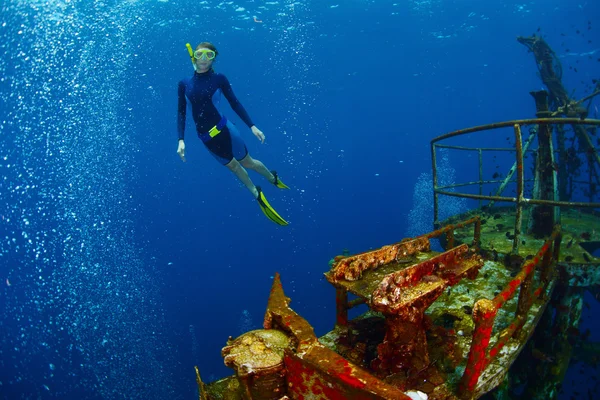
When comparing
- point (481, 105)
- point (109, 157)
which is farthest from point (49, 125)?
point (481, 105)

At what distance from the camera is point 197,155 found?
2534 inches

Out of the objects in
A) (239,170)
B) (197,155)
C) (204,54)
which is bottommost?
(239,170)

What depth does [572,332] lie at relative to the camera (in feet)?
15.3

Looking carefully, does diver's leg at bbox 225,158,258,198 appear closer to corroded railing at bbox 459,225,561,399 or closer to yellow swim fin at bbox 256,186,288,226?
yellow swim fin at bbox 256,186,288,226

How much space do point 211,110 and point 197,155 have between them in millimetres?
59639

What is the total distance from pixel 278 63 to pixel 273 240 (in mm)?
22567

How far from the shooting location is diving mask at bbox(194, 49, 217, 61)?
685 cm

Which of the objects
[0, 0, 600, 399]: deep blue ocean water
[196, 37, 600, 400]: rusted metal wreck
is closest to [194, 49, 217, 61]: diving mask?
[196, 37, 600, 400]: rusted metal wreck

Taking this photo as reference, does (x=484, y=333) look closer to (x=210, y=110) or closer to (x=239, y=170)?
(x=239, y=170)

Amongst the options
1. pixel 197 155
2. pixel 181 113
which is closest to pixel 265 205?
pixel 181 113

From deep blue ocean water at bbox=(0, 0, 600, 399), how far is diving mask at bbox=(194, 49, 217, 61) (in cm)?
922

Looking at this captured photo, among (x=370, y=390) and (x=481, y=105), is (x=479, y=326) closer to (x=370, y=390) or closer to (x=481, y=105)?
(x=370, y=390)

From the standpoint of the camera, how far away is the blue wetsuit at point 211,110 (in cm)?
731

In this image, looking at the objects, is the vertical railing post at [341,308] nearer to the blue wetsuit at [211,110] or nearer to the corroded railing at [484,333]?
the corroded railing at [484,333]
